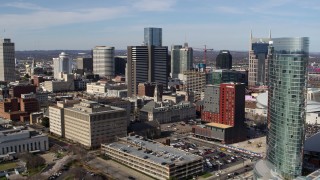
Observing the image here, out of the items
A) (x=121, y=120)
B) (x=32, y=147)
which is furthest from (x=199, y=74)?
(x=32, y=147)

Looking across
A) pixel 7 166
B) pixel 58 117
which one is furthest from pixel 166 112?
pixel 7 166

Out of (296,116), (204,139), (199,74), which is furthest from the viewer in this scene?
(199,74)

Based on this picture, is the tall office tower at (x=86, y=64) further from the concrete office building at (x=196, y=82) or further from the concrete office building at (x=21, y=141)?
the concrete office building at (x=21, y=141)

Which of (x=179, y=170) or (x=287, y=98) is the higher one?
(x=287, y=98)

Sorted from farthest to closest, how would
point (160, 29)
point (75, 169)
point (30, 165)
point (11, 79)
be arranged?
point (160, 29) < point (11, 79) < point (30, 165) < point (75, 169)

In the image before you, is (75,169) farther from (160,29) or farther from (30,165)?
(160,29)
